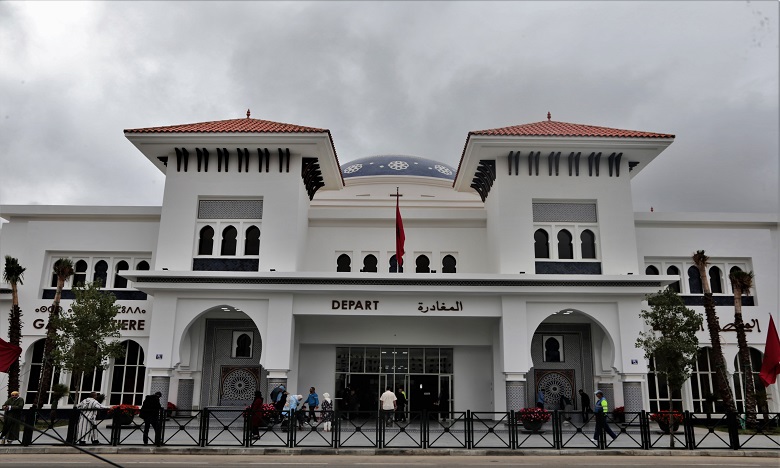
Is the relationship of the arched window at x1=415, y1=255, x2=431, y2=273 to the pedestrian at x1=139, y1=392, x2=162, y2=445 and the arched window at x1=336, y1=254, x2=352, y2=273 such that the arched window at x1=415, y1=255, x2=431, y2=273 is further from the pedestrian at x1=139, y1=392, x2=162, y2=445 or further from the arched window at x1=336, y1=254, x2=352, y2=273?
the pedestrian at x1=139, y1=392, x2=162, y2=445

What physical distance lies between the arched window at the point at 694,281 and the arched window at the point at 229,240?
1727 centimetres

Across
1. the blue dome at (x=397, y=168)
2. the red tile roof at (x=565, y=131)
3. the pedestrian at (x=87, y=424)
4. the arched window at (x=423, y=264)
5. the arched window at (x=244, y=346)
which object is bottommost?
the pedestrian at (x=87, y=424)

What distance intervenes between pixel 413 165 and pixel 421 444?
21079 mm

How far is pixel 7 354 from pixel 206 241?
7.40m

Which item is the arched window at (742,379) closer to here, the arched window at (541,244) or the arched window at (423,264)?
the arched window at (541,244)

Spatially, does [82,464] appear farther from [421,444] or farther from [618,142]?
[618,142]

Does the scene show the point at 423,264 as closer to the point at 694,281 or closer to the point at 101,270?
the point at 694,281

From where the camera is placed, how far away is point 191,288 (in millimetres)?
20297

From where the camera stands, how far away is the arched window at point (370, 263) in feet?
80.9

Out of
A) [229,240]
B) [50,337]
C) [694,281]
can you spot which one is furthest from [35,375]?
[694,281]

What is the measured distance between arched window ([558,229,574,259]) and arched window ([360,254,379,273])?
7091 millimetres

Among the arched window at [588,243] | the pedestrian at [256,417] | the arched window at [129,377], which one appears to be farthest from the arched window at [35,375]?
the arched window at [588,243]

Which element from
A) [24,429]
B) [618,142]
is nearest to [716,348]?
[618,142]

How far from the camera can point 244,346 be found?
2292 cm
